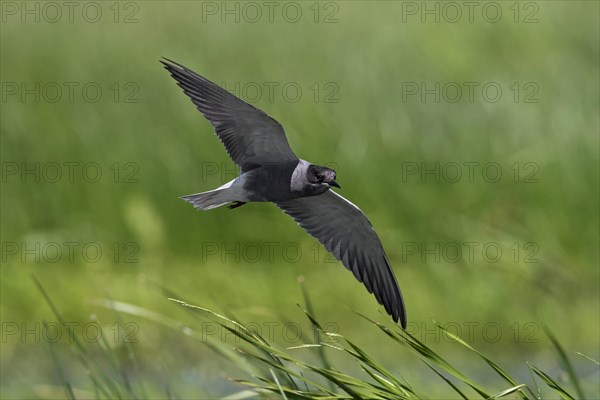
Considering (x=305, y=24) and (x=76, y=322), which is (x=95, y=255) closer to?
(x=76, y=322)

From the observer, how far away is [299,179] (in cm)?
430

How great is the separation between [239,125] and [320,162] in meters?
3.84

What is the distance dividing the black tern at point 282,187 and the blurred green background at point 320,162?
1917mm

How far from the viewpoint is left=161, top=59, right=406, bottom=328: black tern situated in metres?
4.34

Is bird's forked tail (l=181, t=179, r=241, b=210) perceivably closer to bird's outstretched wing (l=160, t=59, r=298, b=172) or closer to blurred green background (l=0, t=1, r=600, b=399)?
bird's outstretched wing (l=160, t=59, r=298, b=172)

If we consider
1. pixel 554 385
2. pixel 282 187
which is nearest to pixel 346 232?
A: pixel 282 187

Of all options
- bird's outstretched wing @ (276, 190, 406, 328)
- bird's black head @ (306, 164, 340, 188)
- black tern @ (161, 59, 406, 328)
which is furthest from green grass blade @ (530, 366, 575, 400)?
bird's outstretched wing @ (276, 190, 406, 328)

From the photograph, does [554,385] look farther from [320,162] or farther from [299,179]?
[320,162]

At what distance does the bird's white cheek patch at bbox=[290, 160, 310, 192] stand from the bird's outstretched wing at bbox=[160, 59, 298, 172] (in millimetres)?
181

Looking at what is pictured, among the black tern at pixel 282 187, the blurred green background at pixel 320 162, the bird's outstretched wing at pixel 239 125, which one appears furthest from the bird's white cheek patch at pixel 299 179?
the blurred green background at pixel 320 162

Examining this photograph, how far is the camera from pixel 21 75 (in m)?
9.72

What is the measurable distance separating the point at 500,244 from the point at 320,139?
1.50 m

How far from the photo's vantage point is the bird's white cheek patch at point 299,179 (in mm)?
4273

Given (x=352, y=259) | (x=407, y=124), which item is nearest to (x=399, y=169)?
→ (x=407, y=124)
